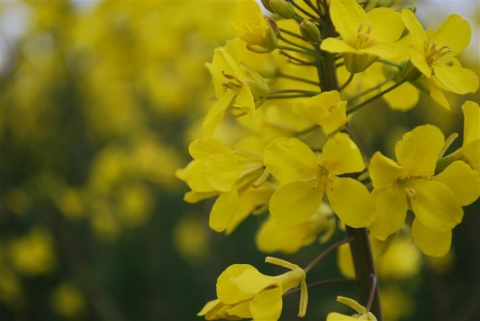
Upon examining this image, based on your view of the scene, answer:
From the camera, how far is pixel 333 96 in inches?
46.0

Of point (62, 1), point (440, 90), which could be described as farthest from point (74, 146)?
point (440, 90)

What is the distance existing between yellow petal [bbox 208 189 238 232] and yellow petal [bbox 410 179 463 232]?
0.98ft

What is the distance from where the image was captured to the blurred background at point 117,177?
3900 mm

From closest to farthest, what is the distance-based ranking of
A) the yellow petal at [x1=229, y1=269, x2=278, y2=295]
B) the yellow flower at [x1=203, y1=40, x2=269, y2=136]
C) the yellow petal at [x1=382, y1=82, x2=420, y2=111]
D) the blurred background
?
the yellow petal at [x1=229, y1=269, x2=278, y2=295], the yellow flower at [x1=203, y1=40, x2=269, y2=136], the yellow petal at [x1=382, y1=82, x2=420, y2=111], the blurred background

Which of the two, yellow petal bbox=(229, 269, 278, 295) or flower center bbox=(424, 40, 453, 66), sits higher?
flower center bbox=(424, 40, 453, 66)

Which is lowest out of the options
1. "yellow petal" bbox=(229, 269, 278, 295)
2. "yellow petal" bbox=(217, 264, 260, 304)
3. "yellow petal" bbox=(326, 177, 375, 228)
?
"yellow petal" bbox=(217, 264, 260, 304)

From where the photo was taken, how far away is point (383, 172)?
117cm

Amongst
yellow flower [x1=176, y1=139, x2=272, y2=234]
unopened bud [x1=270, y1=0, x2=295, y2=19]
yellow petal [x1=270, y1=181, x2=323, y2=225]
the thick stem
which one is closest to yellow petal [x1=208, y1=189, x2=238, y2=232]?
yellow flower [x1=176, y1=139, x2=272, y2=234]

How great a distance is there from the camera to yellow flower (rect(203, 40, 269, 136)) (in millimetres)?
1215

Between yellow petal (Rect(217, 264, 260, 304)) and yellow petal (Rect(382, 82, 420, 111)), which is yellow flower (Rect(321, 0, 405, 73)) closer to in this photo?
yellow petal (Rect(382, 82, 420, 111))

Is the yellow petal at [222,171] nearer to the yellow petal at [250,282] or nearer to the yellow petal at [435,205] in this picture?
the yellow petal at [250,282]

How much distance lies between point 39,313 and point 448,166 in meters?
3.78

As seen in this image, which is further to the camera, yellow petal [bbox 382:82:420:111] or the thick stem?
yellow petal [bbox 382:82:420:111]

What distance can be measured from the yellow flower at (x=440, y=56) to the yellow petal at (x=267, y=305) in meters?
0.43
